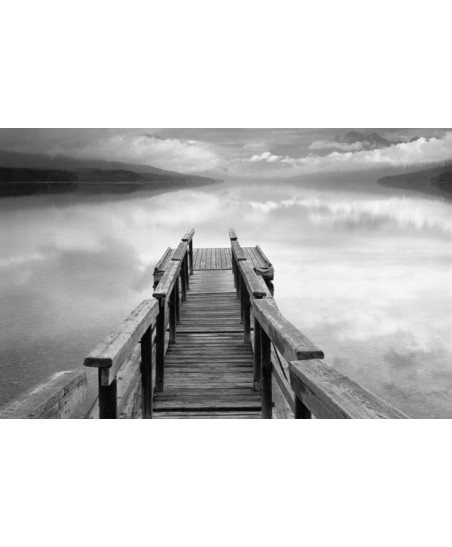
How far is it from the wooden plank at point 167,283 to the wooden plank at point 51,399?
1.48m

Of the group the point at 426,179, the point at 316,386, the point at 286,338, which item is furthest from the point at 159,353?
the point at 426,179

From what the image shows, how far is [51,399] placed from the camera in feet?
8.84

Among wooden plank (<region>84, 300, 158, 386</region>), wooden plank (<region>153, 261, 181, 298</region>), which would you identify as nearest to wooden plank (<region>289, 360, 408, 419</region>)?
wooden plank (<region>84, 300, 158, 386</region>)

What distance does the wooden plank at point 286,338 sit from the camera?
2.48 m

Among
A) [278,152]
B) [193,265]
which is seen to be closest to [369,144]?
[278,152]

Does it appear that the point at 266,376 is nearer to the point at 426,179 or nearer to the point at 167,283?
the point at 167,283

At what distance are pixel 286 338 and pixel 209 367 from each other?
2547mm

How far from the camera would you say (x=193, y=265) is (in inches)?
425

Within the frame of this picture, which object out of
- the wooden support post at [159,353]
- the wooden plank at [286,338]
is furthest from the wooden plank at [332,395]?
the wooden support post at [159,353]

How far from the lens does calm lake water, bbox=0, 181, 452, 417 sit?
8.42m

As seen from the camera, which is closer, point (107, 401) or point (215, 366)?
point (107, 401)

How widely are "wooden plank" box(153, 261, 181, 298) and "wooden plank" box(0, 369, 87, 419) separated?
1480mm

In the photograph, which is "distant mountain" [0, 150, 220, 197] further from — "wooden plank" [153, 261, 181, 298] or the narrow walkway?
"wooden plank" [153, 261, 181, 298]
